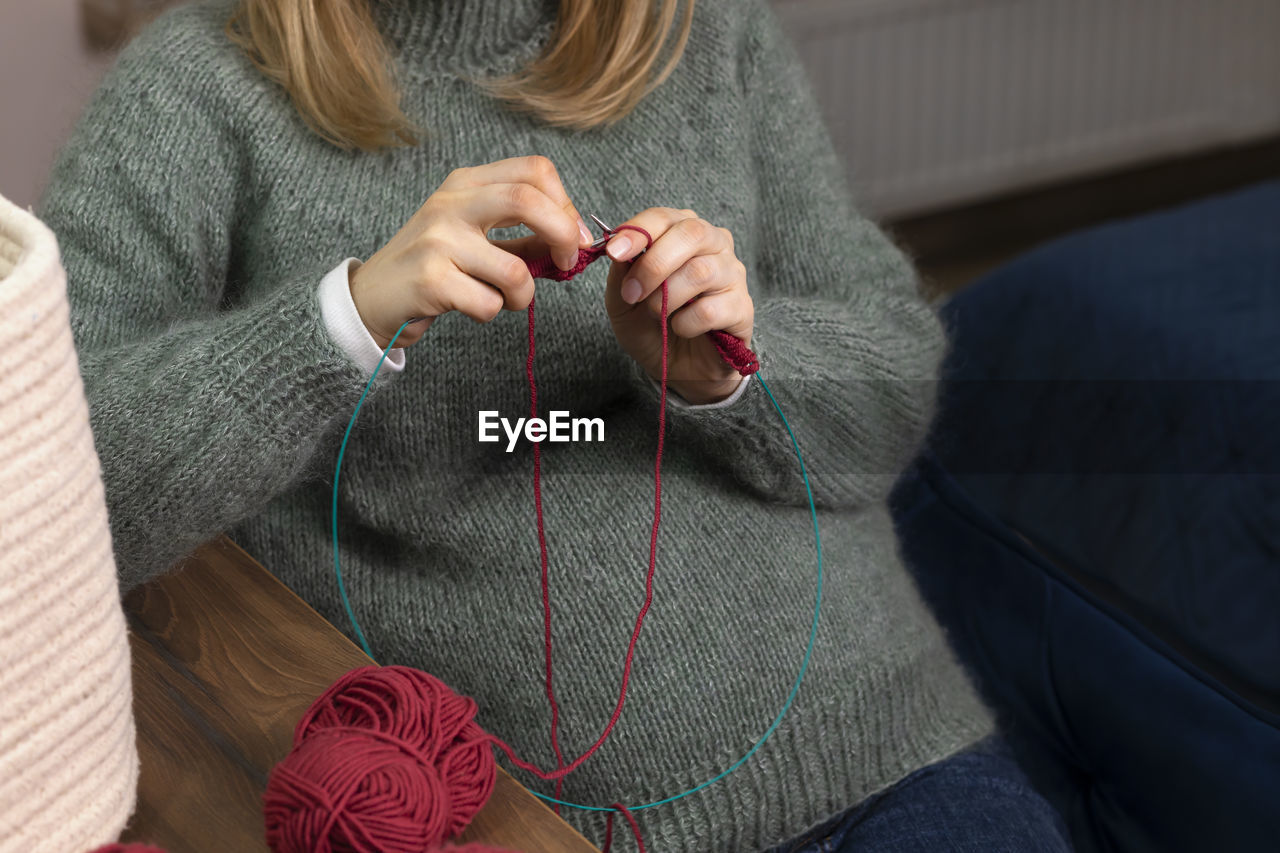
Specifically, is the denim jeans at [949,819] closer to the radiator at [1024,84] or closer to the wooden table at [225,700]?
the wooden table at [225,700]

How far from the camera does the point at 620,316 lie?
825 millimetres

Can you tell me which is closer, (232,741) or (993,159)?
(232,741)

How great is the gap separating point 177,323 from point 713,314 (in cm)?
36

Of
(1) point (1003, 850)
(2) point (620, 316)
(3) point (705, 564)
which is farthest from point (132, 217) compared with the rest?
(1) point (1003, 850)

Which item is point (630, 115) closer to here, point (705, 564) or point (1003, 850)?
point (705, 564)

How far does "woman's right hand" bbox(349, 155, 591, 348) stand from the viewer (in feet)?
2.24

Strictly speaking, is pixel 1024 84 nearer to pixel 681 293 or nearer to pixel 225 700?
pixel 681 293

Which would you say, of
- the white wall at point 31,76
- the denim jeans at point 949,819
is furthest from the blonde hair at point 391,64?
the white wall at point 31,76

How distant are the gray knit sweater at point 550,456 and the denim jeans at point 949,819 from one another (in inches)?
0.7

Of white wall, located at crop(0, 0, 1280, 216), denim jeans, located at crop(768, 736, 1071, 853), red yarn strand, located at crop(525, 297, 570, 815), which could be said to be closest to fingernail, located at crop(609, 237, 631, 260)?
red yarn strand, located at crop(525, 297, 570, 815)

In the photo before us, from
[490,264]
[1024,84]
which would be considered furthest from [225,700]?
[1024,84]

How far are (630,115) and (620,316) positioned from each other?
0.21 metres

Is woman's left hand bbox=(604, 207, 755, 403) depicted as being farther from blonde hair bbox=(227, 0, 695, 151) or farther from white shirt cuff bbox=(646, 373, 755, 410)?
blonde hair bbox=(227, 0, 695, 151)

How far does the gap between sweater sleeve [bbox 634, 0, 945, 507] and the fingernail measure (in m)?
0.17
